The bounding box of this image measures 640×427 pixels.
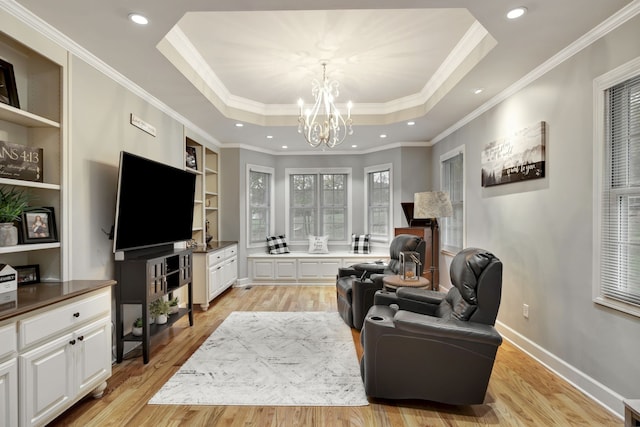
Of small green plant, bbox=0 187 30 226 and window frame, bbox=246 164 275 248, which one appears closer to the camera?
small green plant, bbox=0 187 30 226

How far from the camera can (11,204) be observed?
7.06 feet

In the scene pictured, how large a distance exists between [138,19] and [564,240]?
11.5 ft

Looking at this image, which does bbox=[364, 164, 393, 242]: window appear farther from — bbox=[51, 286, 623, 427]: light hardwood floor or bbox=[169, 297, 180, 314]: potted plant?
bbox=[169, 297, 180, 314]: potted plant

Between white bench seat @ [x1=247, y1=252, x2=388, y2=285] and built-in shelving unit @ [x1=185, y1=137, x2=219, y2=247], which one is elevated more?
built-in shelving unit @ [x1=185, y1=137, x2=219, y2=247]

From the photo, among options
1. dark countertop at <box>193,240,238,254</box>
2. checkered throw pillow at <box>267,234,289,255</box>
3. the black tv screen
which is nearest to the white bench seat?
checkered throw pillow at <box>267,234,289,255</box>

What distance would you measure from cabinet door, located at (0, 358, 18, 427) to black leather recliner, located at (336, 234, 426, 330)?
2827 millimetres

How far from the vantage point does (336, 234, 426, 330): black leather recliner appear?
3.78 meters

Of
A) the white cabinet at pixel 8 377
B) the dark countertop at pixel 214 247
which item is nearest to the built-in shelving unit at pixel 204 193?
the dark countertop at pixel 214 247

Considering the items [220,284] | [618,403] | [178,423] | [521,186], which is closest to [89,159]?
[178,423]

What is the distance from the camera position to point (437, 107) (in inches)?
164

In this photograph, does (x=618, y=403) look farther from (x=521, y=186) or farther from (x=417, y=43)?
(x=417, y=43)

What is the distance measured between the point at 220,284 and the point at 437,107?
153 inches

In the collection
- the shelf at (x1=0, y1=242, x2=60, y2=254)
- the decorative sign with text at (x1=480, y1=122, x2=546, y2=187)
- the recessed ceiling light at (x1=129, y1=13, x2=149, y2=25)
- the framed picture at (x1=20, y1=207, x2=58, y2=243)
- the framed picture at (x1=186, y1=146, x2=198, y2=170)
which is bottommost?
the shelf at (x1=0, y1=242, x2=60, y2=254)

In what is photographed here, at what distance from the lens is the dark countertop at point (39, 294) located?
181 cm
